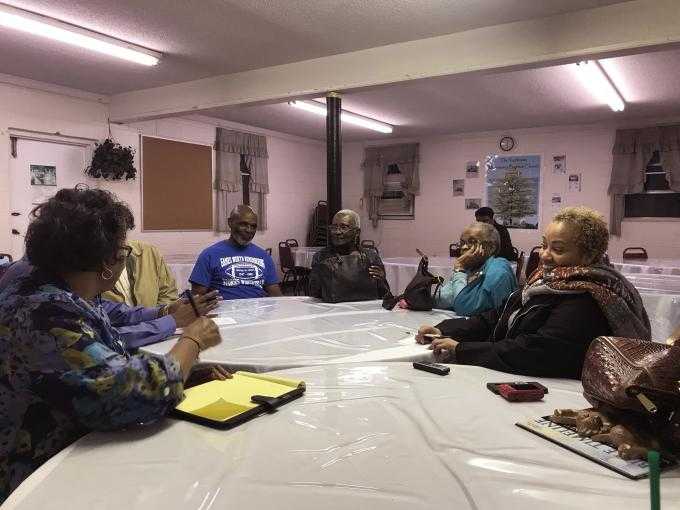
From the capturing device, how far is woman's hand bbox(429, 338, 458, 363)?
200cm

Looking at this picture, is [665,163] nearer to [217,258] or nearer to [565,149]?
[565,149]

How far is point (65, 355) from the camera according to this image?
110cm

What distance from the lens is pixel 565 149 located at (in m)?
8.80

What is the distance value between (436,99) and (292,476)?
6.60 metres

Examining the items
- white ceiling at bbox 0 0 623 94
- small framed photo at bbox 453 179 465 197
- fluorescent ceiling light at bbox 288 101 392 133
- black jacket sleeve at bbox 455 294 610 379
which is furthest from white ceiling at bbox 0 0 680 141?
black jacket sleeve at bbox 455 294 610 379

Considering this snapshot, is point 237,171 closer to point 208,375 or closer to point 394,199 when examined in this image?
point 394,199

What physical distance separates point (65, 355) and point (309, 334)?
1321 mm

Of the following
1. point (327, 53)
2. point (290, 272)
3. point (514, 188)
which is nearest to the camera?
point (327, 53)

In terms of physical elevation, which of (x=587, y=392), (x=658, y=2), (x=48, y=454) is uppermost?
(x=658, y=2)

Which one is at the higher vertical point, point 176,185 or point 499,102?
point 499,102

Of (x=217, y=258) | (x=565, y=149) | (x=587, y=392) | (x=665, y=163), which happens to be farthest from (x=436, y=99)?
(x=587, y=392)

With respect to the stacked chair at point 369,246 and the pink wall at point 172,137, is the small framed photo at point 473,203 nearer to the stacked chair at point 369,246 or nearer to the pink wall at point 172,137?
the stacked chair at point 369,246

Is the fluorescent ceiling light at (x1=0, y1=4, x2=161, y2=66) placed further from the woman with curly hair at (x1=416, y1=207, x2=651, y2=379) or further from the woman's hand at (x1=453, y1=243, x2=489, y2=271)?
the woman with curly hair at (x1=416, y1=207, x2=651, y2=379)

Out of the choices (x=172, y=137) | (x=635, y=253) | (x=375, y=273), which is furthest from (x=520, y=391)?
(x=635, y=253)
